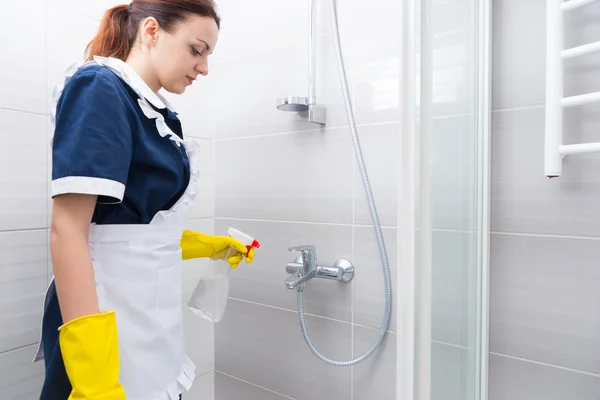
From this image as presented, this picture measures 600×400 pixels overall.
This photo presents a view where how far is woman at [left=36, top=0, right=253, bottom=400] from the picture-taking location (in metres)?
0.69

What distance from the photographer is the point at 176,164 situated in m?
0.86

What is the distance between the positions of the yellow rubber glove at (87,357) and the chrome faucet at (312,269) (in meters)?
0.57

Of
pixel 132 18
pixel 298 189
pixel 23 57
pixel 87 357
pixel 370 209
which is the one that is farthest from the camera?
pixel 298 189

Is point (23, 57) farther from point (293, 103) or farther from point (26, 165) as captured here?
point (293, 103)

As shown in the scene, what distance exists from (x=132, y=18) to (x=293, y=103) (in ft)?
1.50

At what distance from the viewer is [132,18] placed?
90 cm

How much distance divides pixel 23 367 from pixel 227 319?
637 mm

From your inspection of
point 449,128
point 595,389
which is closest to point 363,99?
point 449,128

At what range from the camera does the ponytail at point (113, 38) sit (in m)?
0.90

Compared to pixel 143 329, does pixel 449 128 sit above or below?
above

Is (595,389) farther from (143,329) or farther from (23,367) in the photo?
(23,367)

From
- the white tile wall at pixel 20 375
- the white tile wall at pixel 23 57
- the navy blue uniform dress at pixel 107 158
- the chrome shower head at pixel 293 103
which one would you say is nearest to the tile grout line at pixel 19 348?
the white tile wall at pixel 20 375

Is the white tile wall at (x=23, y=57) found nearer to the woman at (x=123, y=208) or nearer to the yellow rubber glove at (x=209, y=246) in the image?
the woman at (x=123, y=208)

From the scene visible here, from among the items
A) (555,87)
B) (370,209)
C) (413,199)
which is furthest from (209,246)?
(555,87)
